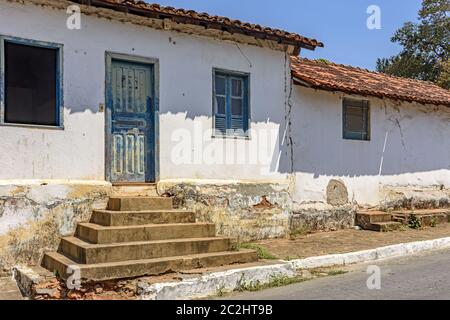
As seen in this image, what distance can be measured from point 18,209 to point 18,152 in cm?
83

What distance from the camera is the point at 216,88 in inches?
347

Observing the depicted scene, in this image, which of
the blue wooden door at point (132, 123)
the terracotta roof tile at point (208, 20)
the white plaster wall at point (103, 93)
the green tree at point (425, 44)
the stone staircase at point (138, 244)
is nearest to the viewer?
the stone staircase at point (138, 244)

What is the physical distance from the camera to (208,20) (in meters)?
→ 8.16

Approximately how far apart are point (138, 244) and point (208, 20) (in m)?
4.13

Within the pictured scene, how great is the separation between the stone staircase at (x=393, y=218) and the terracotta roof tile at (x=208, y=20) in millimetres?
4013

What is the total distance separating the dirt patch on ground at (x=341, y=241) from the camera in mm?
8109

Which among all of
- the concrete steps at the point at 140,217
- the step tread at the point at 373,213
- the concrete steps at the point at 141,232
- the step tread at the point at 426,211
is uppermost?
the concrete steps at the point at 140,217

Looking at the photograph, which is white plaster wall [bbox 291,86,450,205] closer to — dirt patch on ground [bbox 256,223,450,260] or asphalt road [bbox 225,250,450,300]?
dirt patch on ground [bbox 256,223,450,260]

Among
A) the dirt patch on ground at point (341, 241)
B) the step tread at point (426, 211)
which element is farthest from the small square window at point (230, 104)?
the step tread at point (426, 211)

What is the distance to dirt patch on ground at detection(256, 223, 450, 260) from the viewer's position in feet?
26.6

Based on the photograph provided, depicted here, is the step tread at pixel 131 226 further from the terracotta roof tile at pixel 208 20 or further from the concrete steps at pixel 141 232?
the terracotta roof tile at pixel 208 20

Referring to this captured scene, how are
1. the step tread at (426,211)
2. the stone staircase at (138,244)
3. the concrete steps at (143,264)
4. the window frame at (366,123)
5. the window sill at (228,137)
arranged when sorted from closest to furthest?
1. the concrete steps at (143,264)
2. the stone staircase at (138,244)
3. the window sill at (228,137)
4. the window frame at (366,123)
5. the step tread at (426,211)

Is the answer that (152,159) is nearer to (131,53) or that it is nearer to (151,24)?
(131,53)
